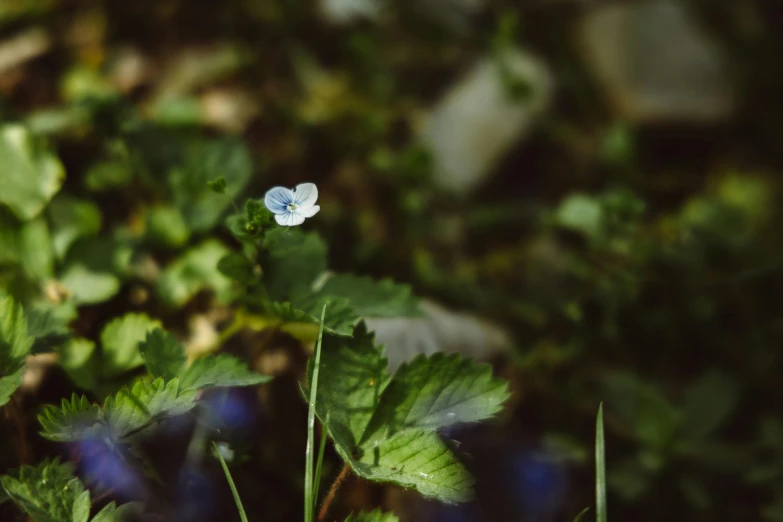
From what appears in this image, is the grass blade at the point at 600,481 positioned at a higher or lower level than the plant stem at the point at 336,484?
higher

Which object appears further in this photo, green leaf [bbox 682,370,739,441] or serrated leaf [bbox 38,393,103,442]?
green leaf [bbox 682,370,739,441]

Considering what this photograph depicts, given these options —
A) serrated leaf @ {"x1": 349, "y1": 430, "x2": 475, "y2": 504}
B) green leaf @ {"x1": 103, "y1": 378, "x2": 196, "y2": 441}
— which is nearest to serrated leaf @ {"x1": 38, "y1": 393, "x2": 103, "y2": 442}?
green leaf @ {"x1": 103, "y1": 378, "x2": 196, "y2": 441}

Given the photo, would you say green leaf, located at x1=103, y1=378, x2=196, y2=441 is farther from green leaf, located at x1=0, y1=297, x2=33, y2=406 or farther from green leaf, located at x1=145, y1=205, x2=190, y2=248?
green leaf, located at x1=145, y1=205, x2=190, y2=248

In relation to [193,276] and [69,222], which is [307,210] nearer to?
[193,276]

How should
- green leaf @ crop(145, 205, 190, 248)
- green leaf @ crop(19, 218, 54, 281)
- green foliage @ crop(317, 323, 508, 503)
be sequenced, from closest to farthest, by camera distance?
1. green foliage @ crop(317, 323, 508, 503)
2. green leaf @ crop(19, 218, 54, 281)
3. green leaf @ crop(145, 205, 190, 248)

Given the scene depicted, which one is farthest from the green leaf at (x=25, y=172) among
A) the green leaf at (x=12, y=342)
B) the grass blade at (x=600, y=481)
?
the grass blade at (x=600, y=481)

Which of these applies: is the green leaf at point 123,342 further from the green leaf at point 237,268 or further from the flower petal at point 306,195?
the flower petal at point 306,195

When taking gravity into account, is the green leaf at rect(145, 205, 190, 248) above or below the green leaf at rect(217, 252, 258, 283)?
below
